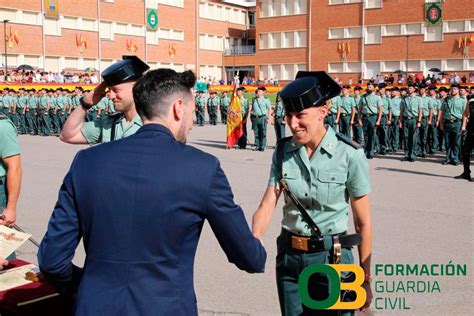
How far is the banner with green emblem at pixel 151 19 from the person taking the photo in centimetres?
5972

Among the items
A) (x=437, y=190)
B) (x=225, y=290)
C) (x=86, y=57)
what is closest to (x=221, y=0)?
(x=86, y=57)

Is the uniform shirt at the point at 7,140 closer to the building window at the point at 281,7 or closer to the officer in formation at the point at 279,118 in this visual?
the officer in formation at the point at 279,118

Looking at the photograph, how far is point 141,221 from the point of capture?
89.9 inches

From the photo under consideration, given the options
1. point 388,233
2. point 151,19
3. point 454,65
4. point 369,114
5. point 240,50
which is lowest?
point 388,233

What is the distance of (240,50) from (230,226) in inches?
2579

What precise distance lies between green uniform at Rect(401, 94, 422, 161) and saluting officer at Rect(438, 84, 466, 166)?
39.8 inches

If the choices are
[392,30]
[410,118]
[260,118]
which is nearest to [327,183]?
[410,118]

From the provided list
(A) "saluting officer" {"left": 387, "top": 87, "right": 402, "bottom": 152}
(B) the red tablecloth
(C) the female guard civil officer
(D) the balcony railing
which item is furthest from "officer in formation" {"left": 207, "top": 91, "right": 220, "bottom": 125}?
(D) the balcony railing

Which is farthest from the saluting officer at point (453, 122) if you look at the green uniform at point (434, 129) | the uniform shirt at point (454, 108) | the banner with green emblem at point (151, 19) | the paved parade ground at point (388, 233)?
the banner with green emblem at point (151, 19)

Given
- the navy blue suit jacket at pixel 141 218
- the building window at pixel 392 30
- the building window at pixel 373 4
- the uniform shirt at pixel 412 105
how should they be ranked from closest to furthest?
the navy blue suit jacket at pixel 141 218 → the uniform shirt at pixel 412 105 → the building window at pixel 392 30 → the building window at pixel 373 4

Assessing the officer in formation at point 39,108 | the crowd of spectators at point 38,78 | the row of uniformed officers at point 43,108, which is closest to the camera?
the row of uniformed officers at point 43,108

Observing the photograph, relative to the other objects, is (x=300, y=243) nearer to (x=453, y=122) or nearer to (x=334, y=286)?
(x=334, y=286)

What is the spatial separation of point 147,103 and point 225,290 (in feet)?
11.9

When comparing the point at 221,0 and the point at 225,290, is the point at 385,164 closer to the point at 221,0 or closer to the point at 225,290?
the point at 225,290
